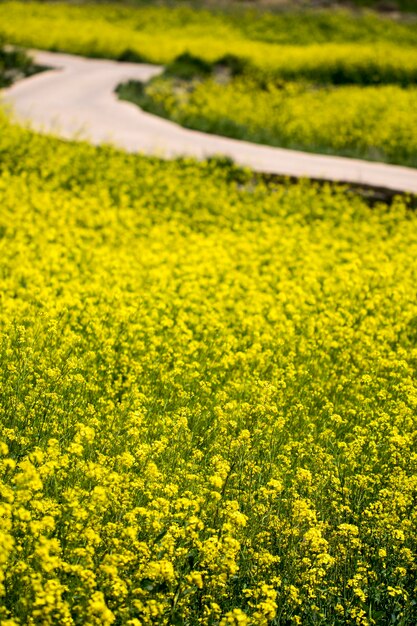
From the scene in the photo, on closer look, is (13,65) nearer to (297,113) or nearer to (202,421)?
(297,113)

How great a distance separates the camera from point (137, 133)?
19.1 m

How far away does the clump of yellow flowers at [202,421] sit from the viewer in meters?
4.91

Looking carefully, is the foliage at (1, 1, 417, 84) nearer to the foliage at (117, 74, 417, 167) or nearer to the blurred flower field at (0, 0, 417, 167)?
the blurred flower field at (0, 0, 417, 167)

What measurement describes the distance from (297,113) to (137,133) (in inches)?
183

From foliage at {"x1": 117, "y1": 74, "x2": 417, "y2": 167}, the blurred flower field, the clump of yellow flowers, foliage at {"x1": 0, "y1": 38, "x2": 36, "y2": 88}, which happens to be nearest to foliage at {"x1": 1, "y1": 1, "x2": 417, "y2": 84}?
the blurred flower field


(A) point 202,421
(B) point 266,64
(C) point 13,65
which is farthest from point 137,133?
(A) point 202,421

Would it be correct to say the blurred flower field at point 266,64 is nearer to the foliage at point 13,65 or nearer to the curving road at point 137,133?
the curving road at point 137,133

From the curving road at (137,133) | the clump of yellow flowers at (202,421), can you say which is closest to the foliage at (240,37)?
the curving road at (137,133)

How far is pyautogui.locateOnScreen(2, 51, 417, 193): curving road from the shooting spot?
16859 mm

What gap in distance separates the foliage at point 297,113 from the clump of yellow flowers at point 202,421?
7.07 m

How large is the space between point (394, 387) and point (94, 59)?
25.7m

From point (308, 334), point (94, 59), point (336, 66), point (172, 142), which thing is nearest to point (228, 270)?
point (308, 334)

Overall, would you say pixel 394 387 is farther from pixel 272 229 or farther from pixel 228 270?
pixel 272 229

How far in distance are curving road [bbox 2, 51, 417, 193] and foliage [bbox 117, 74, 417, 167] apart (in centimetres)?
61
